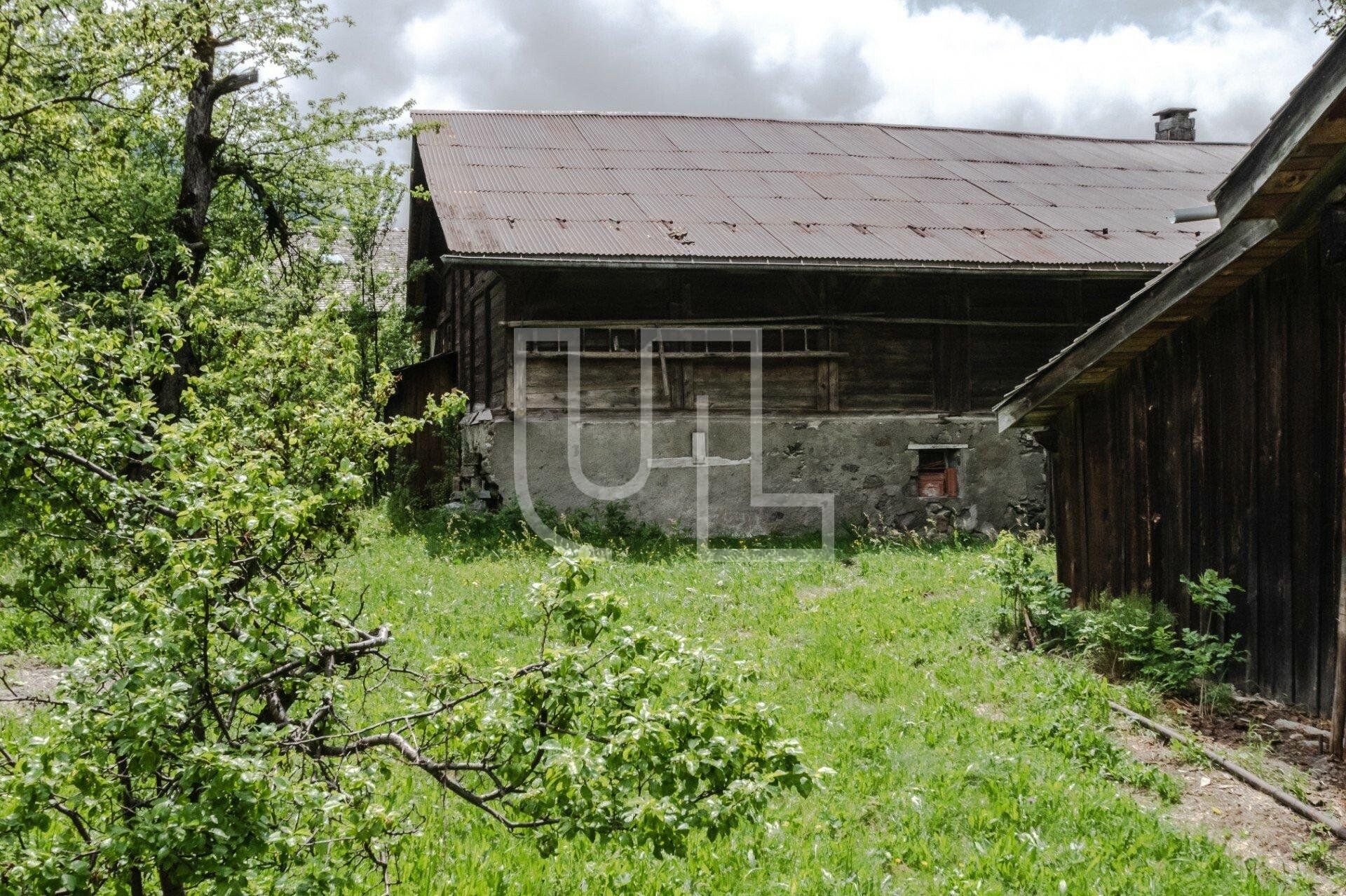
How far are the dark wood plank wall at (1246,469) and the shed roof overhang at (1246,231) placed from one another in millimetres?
163

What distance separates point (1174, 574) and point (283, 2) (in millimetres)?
14101

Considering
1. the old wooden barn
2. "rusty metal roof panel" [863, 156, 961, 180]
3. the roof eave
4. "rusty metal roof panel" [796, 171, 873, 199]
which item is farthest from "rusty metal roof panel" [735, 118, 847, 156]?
the roof eave

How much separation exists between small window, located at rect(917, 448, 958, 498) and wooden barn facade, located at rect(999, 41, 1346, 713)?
225 inches

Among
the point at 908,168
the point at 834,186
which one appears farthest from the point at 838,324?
the point at 908,168

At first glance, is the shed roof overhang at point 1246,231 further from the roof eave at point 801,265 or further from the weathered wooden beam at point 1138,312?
the roof eave at point 801,265

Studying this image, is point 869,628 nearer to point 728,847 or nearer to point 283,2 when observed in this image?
point 728,847

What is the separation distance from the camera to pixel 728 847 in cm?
462

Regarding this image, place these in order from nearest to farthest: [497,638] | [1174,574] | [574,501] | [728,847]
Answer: [728,847] < [1174,574] < [497,638] < [574,501]

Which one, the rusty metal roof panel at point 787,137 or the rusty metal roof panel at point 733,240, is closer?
the rusty metal roof panel at point 733,240

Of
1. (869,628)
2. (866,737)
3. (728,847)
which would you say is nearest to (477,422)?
(869,628)

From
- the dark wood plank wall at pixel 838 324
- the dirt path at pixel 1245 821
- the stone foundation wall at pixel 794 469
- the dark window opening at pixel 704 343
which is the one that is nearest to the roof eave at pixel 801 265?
the dark wood plank wall at pixel 838 324

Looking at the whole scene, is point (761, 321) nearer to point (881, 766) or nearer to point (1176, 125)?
point (881, 766)

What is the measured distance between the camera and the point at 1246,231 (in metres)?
6.00

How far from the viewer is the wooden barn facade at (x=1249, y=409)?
561cm
